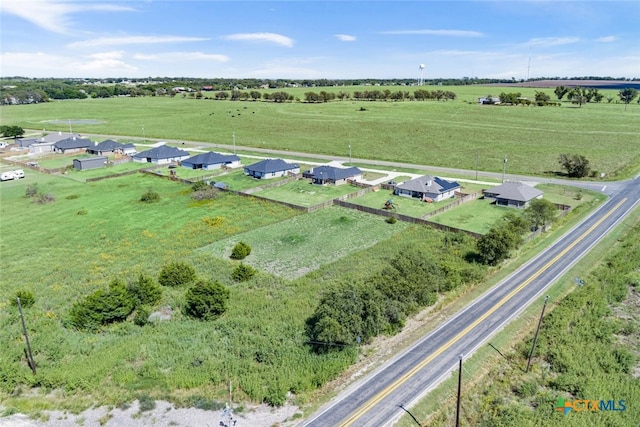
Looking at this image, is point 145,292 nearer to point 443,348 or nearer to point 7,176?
point 443,348

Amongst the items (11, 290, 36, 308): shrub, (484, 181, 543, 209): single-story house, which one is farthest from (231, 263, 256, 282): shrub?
(484, 181, 543, 209): single-story house

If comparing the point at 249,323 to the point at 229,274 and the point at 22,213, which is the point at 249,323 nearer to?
the point at 229,274

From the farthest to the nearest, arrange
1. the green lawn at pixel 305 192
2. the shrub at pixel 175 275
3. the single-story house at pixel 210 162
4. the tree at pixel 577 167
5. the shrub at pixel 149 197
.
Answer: the single-story house at pixel 210 162 → the tree at pixel 577 167 → the shrub at pixel 149 197 → the green lawn at pixel 305 192 → the shrub at pixel 175 275

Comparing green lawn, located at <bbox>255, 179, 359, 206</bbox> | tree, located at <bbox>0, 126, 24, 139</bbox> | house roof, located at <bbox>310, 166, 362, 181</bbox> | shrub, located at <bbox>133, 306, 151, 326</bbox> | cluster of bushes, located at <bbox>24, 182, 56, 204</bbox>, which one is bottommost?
shrub, located at <bbox>133, 306, 151, 326</bbox>

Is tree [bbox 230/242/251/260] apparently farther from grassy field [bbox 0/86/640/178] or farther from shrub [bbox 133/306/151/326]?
grassy field [bbox 0/86/640/178]

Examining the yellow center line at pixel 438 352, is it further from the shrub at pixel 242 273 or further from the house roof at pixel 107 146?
the house roof at pixel 107 146

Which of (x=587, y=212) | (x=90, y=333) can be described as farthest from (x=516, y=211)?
(x=90, y=333)

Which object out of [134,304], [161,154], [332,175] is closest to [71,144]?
[161,154]

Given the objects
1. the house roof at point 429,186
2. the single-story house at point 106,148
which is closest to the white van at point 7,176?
the single-story house at point 106,148
